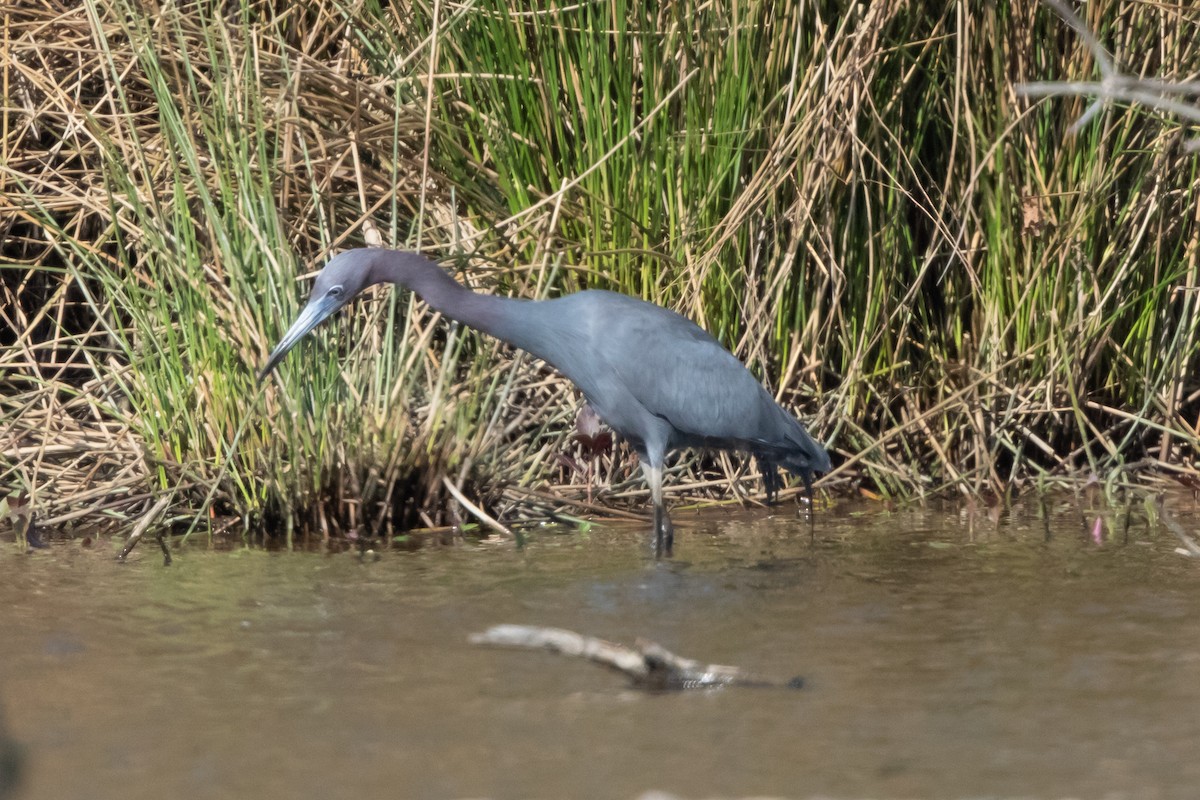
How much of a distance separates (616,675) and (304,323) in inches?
65.7

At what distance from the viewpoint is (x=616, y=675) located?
9.05 ft

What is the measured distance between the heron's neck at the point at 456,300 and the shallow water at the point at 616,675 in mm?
589

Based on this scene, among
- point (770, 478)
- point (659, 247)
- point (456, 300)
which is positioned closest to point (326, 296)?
point (456, 300)

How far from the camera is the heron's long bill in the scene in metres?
4.07

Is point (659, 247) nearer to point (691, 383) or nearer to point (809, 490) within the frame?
point (691, 383)

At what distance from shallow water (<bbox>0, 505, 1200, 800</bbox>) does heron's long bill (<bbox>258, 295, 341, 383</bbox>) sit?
0.51 metres

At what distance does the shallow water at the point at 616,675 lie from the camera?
7.34 ft

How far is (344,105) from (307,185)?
0.30 m

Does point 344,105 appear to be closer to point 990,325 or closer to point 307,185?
point 307,185

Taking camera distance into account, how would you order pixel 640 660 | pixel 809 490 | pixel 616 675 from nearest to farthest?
pixel 640 660
pixel 616 675
pixel 809 490

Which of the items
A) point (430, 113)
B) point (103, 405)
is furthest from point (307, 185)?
point (103, 405)

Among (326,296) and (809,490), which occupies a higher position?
(326,296)

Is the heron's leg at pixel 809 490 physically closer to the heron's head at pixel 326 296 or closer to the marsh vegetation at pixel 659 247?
the marsh vegetation at pixel 659 247

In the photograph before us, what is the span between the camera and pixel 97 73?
217 inches
